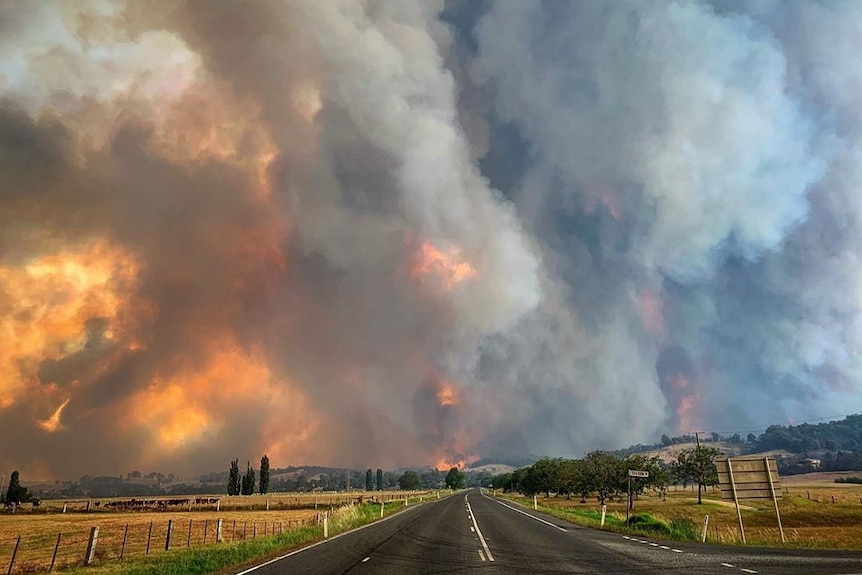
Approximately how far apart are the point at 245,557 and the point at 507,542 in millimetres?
12544

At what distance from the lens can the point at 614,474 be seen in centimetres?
9250

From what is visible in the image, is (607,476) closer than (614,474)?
No

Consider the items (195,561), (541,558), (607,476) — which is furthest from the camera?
(607,476)

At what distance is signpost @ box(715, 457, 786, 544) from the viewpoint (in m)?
28.5

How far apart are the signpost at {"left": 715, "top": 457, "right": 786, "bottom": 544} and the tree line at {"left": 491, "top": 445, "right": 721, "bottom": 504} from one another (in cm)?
4592

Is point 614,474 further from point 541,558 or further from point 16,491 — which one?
point 16,491

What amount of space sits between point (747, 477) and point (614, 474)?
6941 cm

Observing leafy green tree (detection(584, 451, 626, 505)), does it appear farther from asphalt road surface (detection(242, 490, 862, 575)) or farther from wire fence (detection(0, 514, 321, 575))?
asphalt road surface (detection(242, 490, 862, 575))

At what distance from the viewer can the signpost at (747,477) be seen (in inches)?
1121

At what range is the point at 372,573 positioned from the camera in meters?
15.9

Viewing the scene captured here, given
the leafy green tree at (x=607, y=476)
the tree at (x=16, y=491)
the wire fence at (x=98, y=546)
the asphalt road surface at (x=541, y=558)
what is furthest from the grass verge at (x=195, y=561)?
the tree at (x=16, y=491)

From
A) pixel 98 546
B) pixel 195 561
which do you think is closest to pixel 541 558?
pixel 195 561

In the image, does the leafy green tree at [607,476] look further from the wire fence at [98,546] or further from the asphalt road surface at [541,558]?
the asphalt road surface at [541,558]

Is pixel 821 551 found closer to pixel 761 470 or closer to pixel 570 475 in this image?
pixel 761 470
